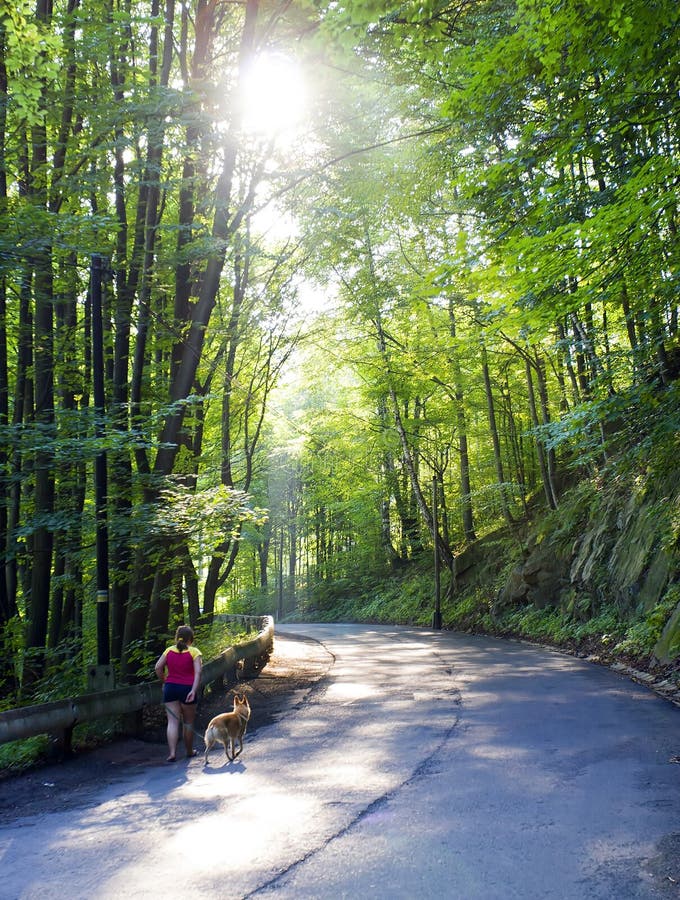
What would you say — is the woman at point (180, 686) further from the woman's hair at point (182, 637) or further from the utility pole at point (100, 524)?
the utility pole at point (100, 524)

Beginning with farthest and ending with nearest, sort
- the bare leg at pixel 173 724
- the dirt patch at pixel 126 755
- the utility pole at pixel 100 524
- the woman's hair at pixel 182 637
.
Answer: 1. the utility pole at pixel 100 524
2. the woman's hair at pixel 182 637
3. the bare leg at pixel 173 724
4. the dirt patch at pixel 126 755

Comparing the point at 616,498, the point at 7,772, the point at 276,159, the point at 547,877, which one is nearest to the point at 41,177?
the point at 276,159

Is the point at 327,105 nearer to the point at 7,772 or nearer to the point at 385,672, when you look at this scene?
the point at 385,672

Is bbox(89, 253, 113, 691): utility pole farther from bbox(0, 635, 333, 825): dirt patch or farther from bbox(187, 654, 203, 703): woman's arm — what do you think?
bbox(187, 654, 203, 703): woman's arm

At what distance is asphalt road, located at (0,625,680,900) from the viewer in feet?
12.7

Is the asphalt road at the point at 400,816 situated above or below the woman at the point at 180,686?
below

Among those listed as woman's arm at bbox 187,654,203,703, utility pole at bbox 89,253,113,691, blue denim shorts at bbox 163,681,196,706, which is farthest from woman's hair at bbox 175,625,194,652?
utility pole at bbox 89,253,113,691

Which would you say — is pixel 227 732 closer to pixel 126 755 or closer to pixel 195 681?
pixel 195 681

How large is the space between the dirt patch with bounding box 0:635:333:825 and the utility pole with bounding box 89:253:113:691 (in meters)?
0.97

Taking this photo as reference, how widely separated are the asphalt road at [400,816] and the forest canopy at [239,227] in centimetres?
388

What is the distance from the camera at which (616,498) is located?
672 inches

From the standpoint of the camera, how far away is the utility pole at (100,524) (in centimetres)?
931

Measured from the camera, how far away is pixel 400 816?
4961 millimetres

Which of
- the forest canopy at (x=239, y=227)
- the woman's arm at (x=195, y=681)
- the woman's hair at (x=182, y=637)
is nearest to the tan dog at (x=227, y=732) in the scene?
the woman's arm at (x=195, y=681)
